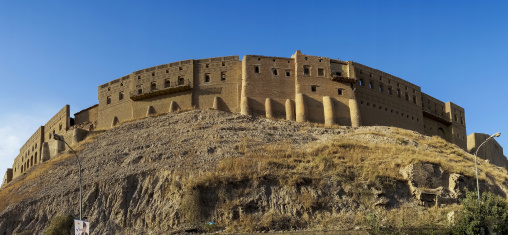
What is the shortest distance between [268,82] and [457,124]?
1982 cm

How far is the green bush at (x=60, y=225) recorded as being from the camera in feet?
107

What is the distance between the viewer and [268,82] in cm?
4512

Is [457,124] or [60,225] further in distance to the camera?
[457,124]

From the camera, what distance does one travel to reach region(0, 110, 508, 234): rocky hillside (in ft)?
101

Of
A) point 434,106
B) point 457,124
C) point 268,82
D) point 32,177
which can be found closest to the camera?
point 32,177

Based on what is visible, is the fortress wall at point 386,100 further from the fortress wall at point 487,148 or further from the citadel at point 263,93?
the fortress wall at point 487,148

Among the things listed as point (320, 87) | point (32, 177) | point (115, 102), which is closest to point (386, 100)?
point (320, 87)

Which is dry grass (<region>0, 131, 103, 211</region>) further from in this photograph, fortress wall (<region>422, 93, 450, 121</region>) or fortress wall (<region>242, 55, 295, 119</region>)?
fortress wall (<region>422, 93, 450, 121</region>)

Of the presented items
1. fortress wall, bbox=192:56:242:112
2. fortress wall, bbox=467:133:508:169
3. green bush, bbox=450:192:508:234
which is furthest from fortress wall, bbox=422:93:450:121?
green bush, bbox=450:192:508:234

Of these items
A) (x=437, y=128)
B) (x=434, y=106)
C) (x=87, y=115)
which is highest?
(x=434, y=106)

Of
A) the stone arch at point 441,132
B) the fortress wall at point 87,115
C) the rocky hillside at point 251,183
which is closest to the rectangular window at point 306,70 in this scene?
the rocky hillside at point 251,183

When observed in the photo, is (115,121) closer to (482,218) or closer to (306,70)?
(306,70)

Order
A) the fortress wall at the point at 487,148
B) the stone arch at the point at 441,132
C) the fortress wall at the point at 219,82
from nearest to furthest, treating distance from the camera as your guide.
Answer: the fortress wall at the point at 219,82, the stone arch at the point at 441,132, the fortress wall at the point at 487,148

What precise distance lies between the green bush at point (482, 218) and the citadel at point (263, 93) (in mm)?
17893
